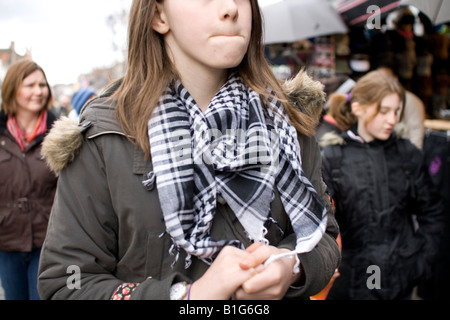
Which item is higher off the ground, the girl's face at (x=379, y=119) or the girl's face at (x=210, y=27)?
the girl's face at (x=210, y=27)

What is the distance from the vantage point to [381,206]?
8.98 feet

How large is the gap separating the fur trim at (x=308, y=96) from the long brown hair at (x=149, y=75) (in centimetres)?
5

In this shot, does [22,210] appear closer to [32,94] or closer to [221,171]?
[32,94]

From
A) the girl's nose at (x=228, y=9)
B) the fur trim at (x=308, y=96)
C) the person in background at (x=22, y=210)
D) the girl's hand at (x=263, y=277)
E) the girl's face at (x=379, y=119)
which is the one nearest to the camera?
the girl's hand at (x=263, y=277)

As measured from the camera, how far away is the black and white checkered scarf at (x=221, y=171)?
1.24 meters

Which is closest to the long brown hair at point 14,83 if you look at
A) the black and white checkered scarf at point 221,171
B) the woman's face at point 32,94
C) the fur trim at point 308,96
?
the woman's face at point 32,94

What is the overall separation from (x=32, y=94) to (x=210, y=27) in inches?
113

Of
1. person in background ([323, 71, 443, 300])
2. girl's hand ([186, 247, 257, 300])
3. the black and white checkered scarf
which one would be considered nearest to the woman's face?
person in background ([323, 71, 443, 300])

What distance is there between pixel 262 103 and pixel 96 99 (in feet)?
1.79

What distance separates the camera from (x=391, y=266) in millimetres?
2725

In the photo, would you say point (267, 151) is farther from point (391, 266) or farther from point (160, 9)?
point (391, 266)

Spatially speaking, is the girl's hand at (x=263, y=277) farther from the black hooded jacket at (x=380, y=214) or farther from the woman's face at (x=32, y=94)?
the woman's face at (x=32, y=94)

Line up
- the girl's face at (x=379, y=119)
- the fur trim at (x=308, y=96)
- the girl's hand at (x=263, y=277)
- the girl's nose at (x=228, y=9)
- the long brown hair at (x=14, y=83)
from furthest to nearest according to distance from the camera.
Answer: the long brown hair at (x=14, y=83) < the girl's face at (x=379, y=119) < the fur trim at (x=308, y=96) < the girl's nose at (x=228, y=9) < the girl's hand at (x=263, y=277)

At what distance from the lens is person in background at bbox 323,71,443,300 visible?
108 inches
